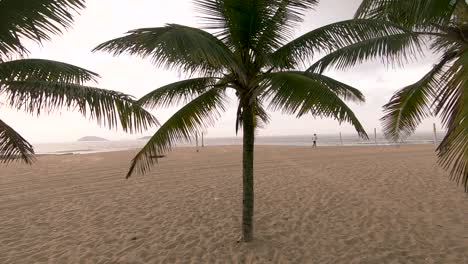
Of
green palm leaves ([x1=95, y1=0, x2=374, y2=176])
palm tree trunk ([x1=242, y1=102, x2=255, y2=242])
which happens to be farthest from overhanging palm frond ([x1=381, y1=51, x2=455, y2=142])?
palm tree trunk ([x1=242, y1=102, x2=255, y2=242])

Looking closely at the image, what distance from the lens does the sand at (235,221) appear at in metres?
5.20

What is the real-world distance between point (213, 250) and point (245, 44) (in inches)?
144

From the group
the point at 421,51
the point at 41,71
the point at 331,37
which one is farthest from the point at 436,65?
the point at 41,71

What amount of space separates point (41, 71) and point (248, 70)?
2.96m

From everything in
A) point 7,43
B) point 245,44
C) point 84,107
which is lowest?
point 84,107

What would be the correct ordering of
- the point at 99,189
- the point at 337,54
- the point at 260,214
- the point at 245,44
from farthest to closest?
the point at 99,189
the point at 260,214
the point at 337,54
the point at 245,44

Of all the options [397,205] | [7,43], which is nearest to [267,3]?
[7,43]

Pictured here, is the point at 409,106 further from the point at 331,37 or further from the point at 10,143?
the point at 10,143

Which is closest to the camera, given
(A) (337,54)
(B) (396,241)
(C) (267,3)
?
(C) (267,3)

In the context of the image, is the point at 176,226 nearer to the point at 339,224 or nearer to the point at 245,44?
the point at 339,224

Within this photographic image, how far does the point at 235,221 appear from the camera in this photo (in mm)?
6887

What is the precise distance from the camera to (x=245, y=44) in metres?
4.75

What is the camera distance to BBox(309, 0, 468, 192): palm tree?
10.7 ft

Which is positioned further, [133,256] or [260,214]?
[260,214]
